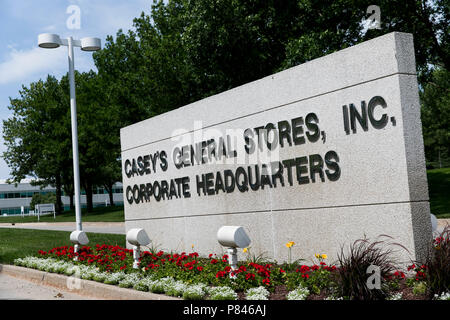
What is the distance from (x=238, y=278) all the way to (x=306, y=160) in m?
2.43

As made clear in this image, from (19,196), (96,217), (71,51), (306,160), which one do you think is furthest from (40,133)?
(19,196)

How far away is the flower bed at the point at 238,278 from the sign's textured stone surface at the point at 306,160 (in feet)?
1.78

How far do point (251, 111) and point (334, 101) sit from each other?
2.09 m

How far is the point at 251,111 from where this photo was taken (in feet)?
32.0

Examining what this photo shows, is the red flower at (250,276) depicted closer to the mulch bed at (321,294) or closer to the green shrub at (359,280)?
the mulch bed at (321,294)

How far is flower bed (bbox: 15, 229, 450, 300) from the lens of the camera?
608cm

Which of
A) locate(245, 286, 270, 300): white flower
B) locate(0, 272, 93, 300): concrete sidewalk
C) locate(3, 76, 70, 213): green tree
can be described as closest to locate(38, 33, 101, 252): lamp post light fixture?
locate(0, 272, 93, 300): concrete sidewalk

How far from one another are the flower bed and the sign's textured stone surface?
0.54 m

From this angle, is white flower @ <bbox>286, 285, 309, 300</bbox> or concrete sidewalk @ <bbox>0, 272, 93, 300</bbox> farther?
concrete sidewalk @ <bbox>0, 272, 93, 300</bbox>

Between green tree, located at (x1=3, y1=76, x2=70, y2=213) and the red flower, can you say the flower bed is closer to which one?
the red flower

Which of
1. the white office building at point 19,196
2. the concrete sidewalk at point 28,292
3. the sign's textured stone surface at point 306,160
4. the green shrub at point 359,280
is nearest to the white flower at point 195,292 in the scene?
the green shrub at point 359,280

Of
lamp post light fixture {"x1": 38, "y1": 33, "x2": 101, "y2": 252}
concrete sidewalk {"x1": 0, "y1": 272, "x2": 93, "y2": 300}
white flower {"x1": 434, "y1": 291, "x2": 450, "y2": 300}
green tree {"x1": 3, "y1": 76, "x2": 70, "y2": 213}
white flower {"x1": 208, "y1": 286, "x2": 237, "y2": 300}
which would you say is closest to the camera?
white flower {"x1": 434, "y1": 291, "x2": 450, "y2": 300}

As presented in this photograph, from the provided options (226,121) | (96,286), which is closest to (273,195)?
(226,121)

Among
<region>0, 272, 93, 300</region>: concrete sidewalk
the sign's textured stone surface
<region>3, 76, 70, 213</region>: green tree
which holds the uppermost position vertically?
<region>3, 76, 70, 213</region>: green tree
